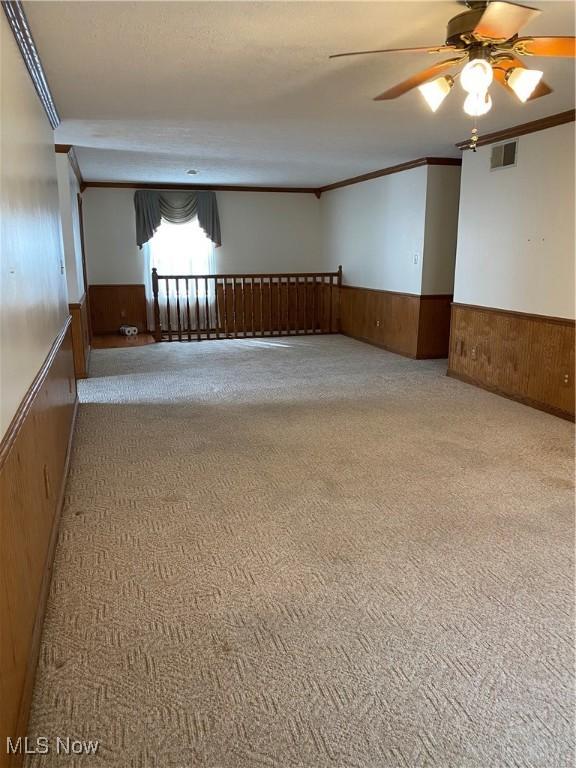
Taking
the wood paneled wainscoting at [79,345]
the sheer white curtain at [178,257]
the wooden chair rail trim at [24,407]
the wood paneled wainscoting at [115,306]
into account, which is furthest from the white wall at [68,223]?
the sheer white curtain at [178,257]

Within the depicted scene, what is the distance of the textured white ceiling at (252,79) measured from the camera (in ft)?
8.18

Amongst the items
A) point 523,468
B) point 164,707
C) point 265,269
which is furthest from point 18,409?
point 265,269

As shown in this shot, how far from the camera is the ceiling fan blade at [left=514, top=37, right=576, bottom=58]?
220 centimetres

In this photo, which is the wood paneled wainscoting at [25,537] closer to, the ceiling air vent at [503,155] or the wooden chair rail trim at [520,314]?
the wooden chair rail trim at [520,314]

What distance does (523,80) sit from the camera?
2.48m

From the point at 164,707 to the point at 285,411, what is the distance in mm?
3145

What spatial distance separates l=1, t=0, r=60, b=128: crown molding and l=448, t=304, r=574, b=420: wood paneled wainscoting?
4024mm

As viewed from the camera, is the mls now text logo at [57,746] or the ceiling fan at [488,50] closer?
the mls now text logo at [57,746]

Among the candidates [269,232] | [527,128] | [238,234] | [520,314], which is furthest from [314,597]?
[269,232]

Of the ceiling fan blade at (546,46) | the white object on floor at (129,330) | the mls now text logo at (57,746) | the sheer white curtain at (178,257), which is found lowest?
the mls now text logo at (57,746)

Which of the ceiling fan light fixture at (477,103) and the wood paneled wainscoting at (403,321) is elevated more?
the ceiling fan light fixture at (477,103)

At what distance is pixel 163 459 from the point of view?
142 inches

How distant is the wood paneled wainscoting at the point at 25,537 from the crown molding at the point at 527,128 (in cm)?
410

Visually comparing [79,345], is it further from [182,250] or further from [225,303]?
[182,250]
